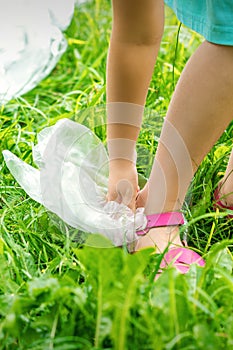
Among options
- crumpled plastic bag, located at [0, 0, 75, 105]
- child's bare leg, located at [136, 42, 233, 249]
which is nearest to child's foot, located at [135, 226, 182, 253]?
child's bare leg, located at [136, 42, 233, 249]

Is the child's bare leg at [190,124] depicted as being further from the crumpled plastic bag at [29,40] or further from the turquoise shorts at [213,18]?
the crumpled plastic bag at [29,40]

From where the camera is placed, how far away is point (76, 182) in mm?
1263

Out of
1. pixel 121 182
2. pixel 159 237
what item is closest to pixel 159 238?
pixel 159 237

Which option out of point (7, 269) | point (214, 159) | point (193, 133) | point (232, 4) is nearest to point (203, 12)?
point (232, 4)

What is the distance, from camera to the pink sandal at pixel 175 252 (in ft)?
3.63

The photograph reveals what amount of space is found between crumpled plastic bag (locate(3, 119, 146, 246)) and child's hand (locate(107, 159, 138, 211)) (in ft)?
0.05

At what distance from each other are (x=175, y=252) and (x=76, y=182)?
0.79 ft

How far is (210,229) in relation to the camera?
4.16 ft

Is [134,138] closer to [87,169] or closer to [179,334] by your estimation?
[87,169]

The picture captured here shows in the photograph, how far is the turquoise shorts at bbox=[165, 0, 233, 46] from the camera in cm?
105

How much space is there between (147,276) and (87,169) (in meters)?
0.34

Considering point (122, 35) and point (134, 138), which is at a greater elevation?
point (122, 35)

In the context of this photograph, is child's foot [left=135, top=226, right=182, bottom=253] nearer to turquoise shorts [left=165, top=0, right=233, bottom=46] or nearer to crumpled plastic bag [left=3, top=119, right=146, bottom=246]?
crumpled plastic bag [left=3, top=119, right=146, bottom=246]

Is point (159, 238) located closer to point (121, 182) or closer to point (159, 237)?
point (159, 237)
